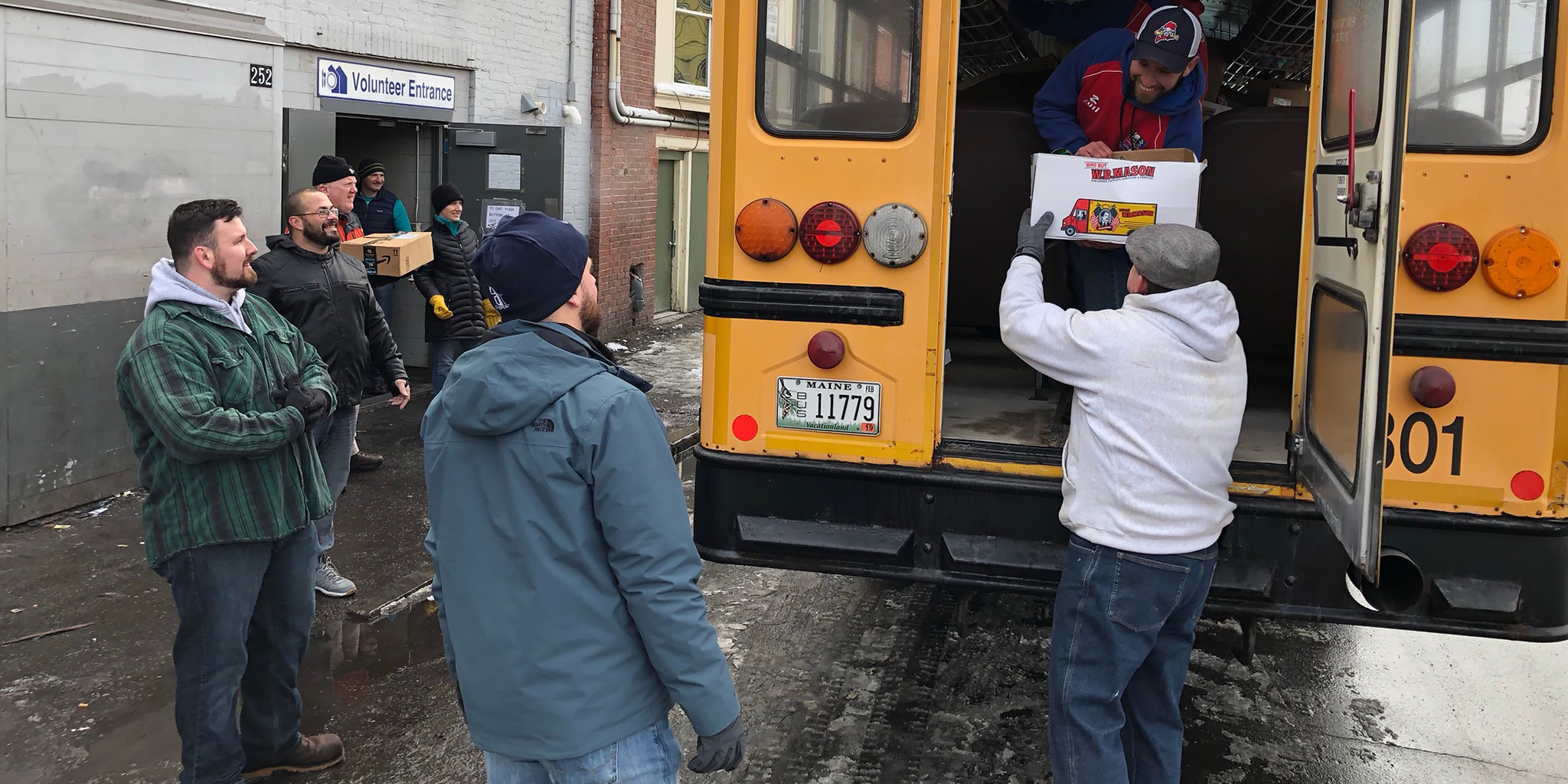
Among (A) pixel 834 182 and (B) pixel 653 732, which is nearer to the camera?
(B) pixel 653 732

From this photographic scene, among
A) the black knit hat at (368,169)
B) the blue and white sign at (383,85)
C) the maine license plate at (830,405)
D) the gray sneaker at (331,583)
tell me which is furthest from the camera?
the black knit hat at (368,169)

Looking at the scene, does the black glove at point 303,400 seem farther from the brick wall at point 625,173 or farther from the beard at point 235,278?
the brick wall at point 625,173

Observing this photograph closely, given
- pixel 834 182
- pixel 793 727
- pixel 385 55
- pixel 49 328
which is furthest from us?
pixel 385 55

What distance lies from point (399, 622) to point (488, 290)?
3561 millimetres

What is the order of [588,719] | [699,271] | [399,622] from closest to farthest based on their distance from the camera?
[588,719] < [399,622] < [699,271]

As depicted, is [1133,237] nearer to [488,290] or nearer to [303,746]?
[488,290]

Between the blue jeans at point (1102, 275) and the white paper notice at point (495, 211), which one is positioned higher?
the white paper notice at point (495, 211)

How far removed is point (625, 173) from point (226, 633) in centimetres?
1062

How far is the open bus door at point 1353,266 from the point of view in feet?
9.78

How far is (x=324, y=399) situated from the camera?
3.99 m

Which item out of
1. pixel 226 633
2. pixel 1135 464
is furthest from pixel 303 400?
pixel 1135 464

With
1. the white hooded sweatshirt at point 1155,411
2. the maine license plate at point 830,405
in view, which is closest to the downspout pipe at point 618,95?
the maine license plate at point 830,405

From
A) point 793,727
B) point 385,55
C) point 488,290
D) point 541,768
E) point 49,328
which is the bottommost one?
point 793,727

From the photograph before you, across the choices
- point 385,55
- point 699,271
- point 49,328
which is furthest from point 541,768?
→ point 699,271
